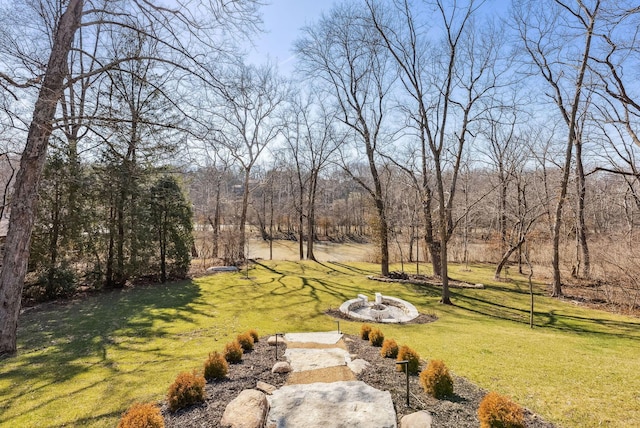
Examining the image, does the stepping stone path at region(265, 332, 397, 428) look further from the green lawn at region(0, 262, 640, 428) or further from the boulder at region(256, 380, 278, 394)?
the green lawn at region(0, 262, 640, 428)

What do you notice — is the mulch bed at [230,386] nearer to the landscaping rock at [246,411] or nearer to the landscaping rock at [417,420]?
the landscaping rock at [246,411]

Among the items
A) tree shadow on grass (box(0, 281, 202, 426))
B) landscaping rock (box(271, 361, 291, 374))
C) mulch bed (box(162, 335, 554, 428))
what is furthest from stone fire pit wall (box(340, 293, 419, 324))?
tree shadow on grass (box(0, 281, 202, 426))

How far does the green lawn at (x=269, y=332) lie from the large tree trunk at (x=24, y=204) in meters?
0.76

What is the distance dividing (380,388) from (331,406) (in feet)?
2.79

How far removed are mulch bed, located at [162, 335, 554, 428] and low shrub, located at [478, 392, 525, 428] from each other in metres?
0.25

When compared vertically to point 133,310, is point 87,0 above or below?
above

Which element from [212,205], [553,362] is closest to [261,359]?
[553,362]

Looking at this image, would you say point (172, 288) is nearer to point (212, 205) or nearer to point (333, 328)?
point (333, 328)

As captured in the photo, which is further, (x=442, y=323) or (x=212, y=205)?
(x=212, y=205)

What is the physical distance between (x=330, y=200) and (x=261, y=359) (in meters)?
46.7

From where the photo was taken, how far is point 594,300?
1073cm

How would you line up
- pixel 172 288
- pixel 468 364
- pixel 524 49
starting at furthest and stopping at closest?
1. pixel 524 49
2. pixel 172 288
3. pixel 468 364

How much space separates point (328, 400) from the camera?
3.38 meters

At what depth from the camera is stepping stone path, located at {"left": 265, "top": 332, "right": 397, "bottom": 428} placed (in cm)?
305
